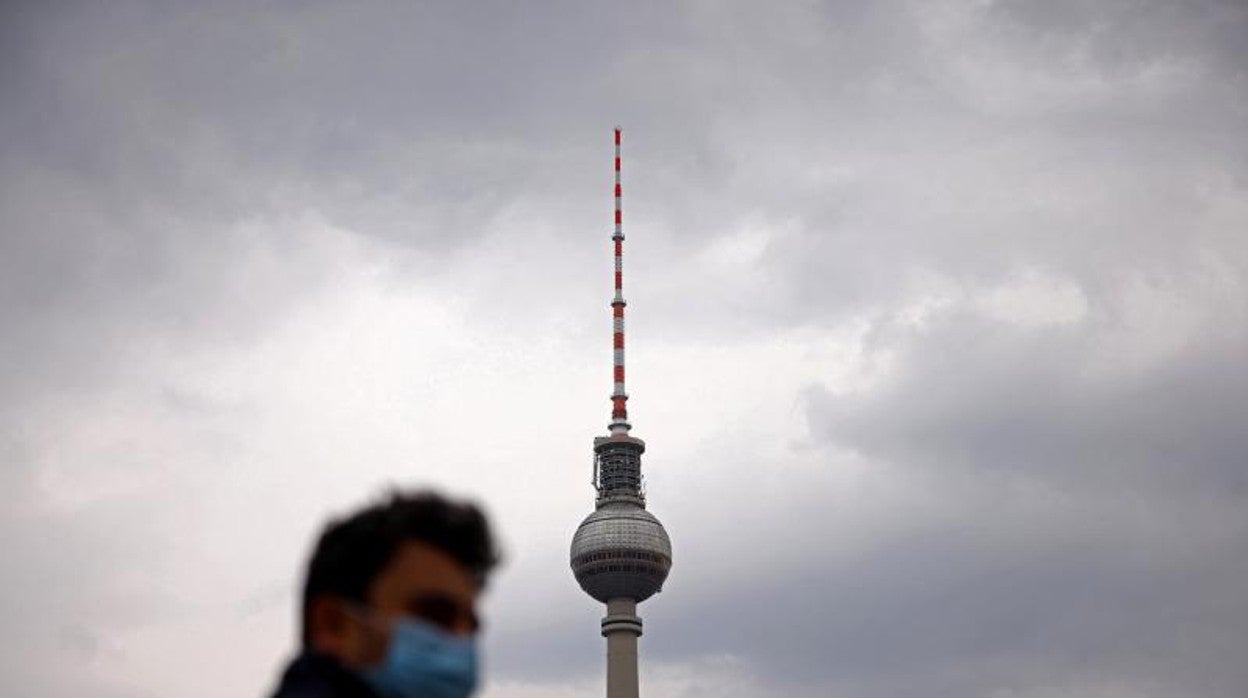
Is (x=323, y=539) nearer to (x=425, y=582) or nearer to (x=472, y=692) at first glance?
(x=425, y=582)

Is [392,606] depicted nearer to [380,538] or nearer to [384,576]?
[384,576]

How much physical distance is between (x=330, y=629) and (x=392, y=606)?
0.71 ft

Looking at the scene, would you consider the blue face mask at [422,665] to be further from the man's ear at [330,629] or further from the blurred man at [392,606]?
the man's ear at [330,629]

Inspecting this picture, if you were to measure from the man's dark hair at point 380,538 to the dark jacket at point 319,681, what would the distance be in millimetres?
171

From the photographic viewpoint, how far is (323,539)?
5137mm

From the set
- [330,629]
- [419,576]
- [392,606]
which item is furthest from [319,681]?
[419,576]

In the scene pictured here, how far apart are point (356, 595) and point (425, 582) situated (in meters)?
0.23

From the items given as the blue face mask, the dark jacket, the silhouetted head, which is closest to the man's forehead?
the silhouetted head

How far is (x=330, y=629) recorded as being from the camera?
510 centimetres

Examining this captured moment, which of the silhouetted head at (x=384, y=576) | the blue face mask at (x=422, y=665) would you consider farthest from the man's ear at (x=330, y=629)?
the blue face mask at (x=422, y=665)

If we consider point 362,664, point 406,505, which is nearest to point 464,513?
point 406,505

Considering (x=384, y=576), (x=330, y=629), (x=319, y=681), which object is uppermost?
(x=384, y=576)

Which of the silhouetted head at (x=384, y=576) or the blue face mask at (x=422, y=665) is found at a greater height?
the silhouetted head at (x=384, y=576)

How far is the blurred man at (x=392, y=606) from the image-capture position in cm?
499
